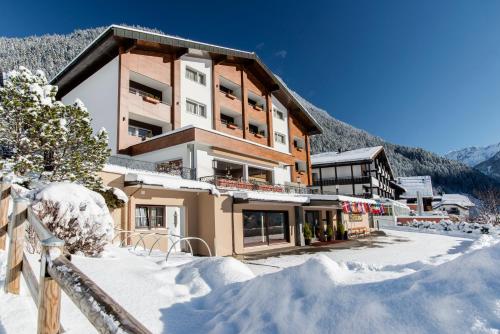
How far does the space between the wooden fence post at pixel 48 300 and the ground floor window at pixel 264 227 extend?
1618 cm

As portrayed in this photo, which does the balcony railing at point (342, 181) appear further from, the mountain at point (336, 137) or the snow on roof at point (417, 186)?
the snow on roof at point (417, 186)

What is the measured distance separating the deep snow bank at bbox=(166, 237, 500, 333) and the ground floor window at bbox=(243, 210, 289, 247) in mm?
13887

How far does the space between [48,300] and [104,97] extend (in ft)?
65.3

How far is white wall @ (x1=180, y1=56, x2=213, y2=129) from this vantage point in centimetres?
2206

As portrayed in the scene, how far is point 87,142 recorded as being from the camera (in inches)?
430

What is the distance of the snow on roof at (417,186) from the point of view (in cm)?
7631

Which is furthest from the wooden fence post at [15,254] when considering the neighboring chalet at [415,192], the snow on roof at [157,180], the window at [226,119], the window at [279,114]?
the neighboring chalet at [415,192]

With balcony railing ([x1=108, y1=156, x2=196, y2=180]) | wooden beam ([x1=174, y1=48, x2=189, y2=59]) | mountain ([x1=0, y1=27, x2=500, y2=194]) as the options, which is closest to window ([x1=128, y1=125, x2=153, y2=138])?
balcony railing ([x1=108, y1=156, x2=196, y2=180])

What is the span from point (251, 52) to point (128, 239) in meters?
19.1

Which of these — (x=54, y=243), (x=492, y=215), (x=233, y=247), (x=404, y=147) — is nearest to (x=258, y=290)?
(x=54, y=243)

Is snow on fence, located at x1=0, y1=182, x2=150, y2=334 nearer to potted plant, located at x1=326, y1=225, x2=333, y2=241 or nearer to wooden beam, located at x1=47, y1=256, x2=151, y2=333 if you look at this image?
wooden beam, located at x1=47, y1=256, x2=151, y2=333

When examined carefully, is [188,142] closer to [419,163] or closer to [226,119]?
[226,119]

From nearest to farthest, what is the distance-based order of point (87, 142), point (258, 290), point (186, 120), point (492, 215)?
point (258, 290), point (87, 142), point (186, 120), point (492, 215)

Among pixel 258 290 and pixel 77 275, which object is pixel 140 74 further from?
pixel 77 275
